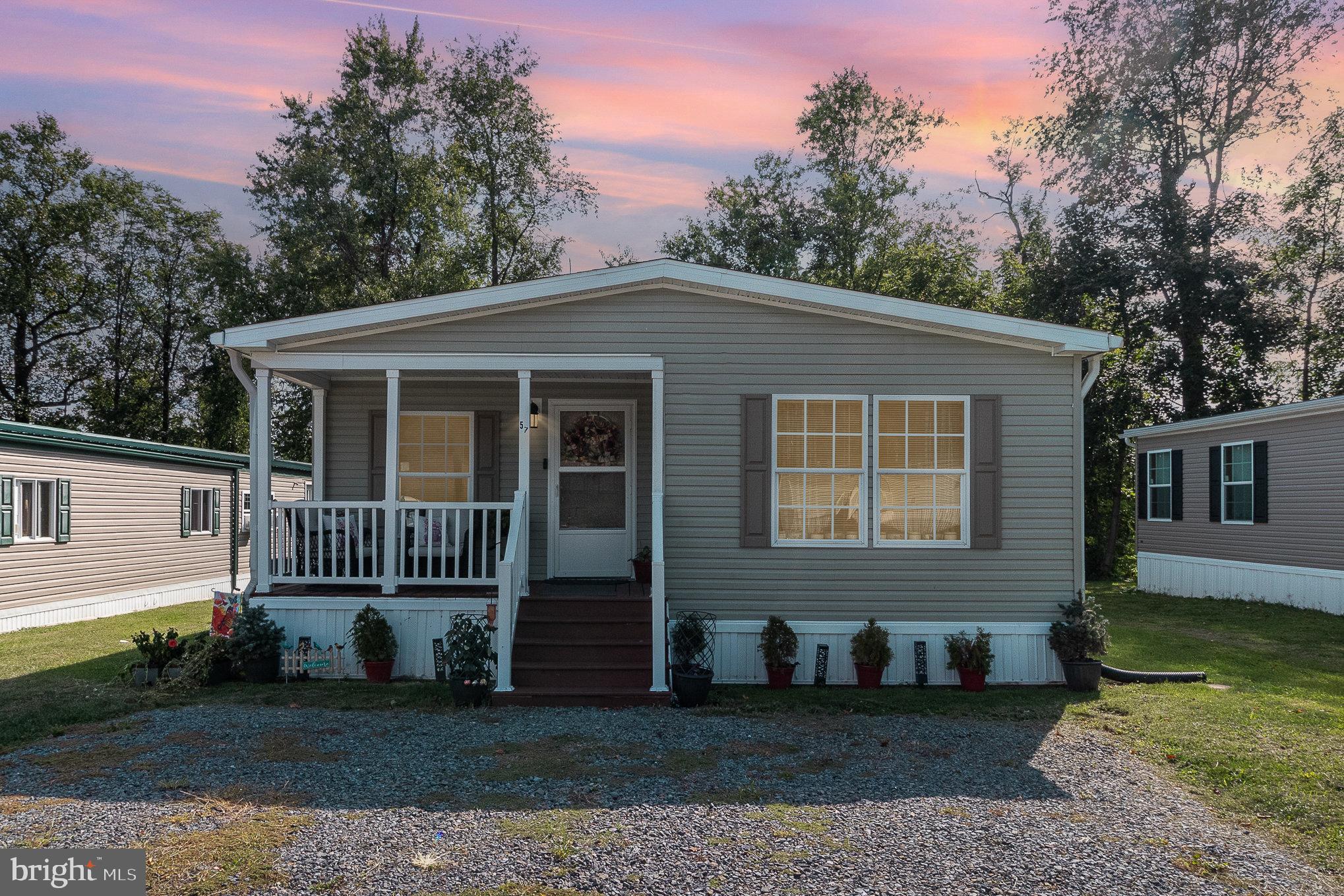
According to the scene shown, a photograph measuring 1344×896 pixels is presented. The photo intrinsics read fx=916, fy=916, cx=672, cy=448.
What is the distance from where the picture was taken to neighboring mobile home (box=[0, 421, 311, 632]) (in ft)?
39.3

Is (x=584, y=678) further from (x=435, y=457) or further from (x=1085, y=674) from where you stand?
(x=1085, y=674)

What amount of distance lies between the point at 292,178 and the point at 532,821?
805 inches

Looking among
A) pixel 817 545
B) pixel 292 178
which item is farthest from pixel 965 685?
pixel 292 178

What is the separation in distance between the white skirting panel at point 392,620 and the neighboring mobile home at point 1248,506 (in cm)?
1167

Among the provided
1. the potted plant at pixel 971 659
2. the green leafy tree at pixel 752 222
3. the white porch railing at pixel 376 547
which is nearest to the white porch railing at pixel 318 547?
the white porch railing at pixel 376 547

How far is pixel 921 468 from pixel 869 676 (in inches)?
75.8

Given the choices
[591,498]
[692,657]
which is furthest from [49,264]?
[692,657]

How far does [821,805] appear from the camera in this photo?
4.96m

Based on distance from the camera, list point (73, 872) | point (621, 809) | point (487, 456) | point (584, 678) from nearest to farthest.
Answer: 1. point (73, 872)
2. point (621, 809)
3. point (584, 678)
4. point (487, 456)

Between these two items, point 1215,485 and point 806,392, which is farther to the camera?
point 1215,485

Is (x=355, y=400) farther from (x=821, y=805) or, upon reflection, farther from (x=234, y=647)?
(x=821, y=805)

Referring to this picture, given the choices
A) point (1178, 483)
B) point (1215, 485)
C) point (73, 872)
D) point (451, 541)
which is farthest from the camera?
point (1178, 483)

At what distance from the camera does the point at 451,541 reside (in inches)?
375

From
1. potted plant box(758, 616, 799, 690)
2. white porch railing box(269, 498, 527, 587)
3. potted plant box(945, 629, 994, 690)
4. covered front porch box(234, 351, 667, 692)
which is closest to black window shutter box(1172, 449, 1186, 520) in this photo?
potted plant box(945, 629, 994, 690)
